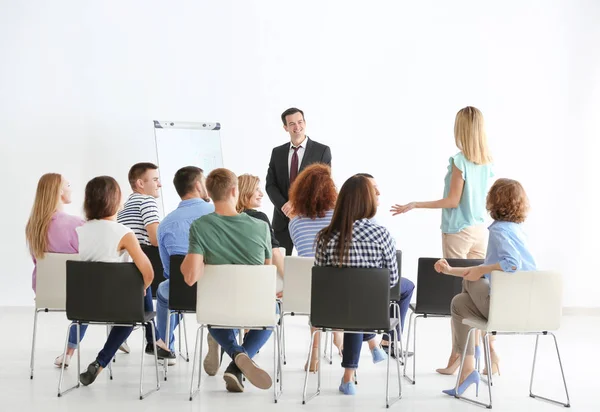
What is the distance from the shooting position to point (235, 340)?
448 cm

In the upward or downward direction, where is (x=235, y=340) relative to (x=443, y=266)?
downward

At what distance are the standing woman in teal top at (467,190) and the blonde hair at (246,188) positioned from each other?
980 mm

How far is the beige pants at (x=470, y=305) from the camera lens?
4379mm

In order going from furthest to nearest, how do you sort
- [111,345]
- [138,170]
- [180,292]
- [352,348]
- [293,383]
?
[138,170] → [293,383] → [180,292] → [111,345] → [352,348]

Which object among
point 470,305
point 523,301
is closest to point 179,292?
point 470,305

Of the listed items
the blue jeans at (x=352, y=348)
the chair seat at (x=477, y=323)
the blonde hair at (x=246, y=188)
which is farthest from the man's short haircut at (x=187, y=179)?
the chair seat at (x=477, y=323)

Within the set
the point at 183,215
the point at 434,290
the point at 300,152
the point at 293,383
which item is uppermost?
the point at 300,152

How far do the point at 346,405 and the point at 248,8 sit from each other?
15.7ft

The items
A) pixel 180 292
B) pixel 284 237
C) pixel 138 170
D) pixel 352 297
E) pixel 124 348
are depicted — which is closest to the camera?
pixel 352 297

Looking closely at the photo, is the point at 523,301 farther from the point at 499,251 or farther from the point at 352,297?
the point at 352,297

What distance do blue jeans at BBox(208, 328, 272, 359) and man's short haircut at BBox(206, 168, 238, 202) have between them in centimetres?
75

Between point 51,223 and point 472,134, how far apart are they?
277 centimetres

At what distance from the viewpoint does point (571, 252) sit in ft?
26.5

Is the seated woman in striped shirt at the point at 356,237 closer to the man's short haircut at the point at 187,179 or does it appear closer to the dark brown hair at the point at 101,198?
the man's short haircut at the point at 187,179
